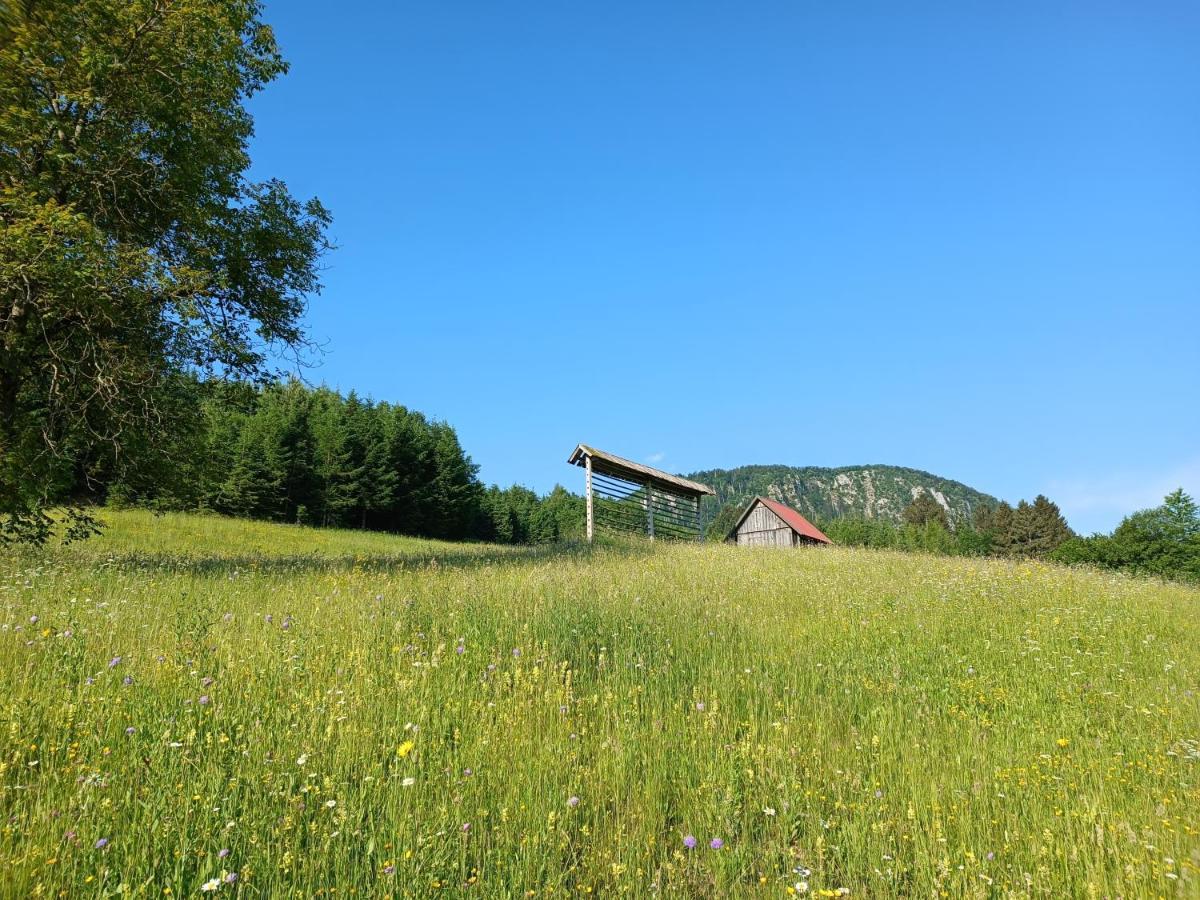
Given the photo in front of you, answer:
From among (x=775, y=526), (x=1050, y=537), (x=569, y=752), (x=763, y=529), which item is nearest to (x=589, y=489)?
(x=569, y=752)

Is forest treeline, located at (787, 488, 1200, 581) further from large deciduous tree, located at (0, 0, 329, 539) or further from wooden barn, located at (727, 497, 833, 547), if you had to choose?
large deciduous tree, located at (0, 0, 329, 539)

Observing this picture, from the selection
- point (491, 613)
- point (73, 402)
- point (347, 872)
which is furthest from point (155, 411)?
point (347, 872)

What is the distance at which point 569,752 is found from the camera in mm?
3568

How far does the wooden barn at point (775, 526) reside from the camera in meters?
53.3

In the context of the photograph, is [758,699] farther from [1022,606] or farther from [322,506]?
[322,506]

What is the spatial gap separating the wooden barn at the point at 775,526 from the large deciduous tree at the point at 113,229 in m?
44.2

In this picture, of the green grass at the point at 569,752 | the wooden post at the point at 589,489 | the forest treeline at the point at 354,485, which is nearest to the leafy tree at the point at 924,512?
the forest treeline at the point at 354,485

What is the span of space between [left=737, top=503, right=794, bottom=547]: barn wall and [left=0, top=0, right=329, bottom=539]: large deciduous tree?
4717cm

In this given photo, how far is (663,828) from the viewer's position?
3.10 meters

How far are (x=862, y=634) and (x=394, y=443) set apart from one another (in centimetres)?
5521

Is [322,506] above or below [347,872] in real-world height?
above

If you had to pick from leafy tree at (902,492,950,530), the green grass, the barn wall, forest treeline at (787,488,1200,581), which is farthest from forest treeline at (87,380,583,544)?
leafy tree at (902,492,950,530)

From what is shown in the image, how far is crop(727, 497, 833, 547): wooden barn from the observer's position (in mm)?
53281


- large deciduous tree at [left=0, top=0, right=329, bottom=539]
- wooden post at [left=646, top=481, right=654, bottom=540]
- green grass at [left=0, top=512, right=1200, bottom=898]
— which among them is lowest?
green grass at [left=0, top=512, right=1200, bottom=898]
